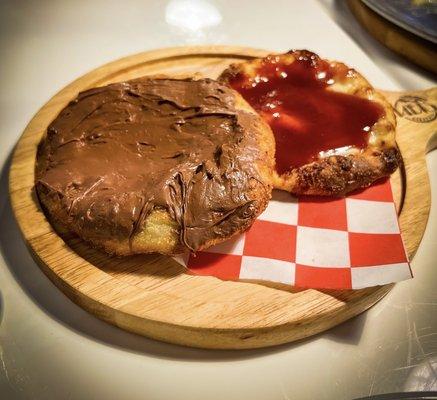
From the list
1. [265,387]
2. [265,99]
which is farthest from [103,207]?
[265,99]

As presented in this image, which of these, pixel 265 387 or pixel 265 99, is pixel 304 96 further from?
pixel 265 387


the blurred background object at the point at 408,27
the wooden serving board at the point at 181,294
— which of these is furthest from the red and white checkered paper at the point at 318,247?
the blurred background object at the point at 408,27

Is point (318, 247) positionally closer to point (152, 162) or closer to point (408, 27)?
point (152, 162)

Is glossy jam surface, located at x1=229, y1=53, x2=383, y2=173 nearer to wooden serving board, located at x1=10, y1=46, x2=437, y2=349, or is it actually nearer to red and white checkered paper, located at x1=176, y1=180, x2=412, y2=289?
red and white checkered paper, located at x1=176, y1=180, x2=412, y2=289

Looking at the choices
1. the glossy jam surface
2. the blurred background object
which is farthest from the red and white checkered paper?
the blurred background object

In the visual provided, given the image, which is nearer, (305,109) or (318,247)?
(318,247)

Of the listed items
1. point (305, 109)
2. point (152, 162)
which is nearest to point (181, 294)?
point (152, 162)

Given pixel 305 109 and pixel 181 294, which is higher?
pixel 305 109
